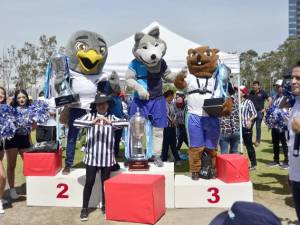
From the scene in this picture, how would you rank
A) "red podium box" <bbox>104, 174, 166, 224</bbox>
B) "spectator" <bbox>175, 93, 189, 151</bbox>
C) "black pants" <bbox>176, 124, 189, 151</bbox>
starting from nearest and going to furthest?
1. "red podium box" <bbox>104, 174, 166, 224</bbox>
2. "spectator" <bbox>175, 93, 189, 151</bbox>
3. "black pants" <bbox>176, 124, 189, 151</bbox>

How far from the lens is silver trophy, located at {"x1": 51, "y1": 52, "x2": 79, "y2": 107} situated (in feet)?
19.5

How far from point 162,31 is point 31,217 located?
5.97 meters

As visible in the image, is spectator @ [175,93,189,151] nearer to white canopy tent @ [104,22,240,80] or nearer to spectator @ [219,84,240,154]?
white canopy tent @ [104,22,240,80]

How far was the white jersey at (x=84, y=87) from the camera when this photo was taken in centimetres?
612

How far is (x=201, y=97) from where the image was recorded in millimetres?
5789

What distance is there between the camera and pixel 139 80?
6.21 metres

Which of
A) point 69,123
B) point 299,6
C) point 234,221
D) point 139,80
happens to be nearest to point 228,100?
point 139,80

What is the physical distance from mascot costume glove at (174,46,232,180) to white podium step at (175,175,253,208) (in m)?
0.23

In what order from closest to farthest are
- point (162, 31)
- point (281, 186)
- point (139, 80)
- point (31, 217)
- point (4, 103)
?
point (31, 217)
point (4, 103)
point (139, 80)
point (281, 186)
point (162, 31)

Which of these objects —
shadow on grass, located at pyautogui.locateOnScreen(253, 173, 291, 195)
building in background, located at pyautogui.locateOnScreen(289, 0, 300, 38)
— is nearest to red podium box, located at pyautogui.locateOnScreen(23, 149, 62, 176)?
shadow on grass, located at pyautogui.locateOnScreen(253, 173, 291, 195)

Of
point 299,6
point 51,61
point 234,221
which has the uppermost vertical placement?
point 299,6

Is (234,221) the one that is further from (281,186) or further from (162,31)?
(162,31)

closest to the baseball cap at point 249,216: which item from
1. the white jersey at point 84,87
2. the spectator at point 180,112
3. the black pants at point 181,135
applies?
the white jersey at point 84,87

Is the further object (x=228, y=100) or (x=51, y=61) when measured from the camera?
(x=51, y=61)
